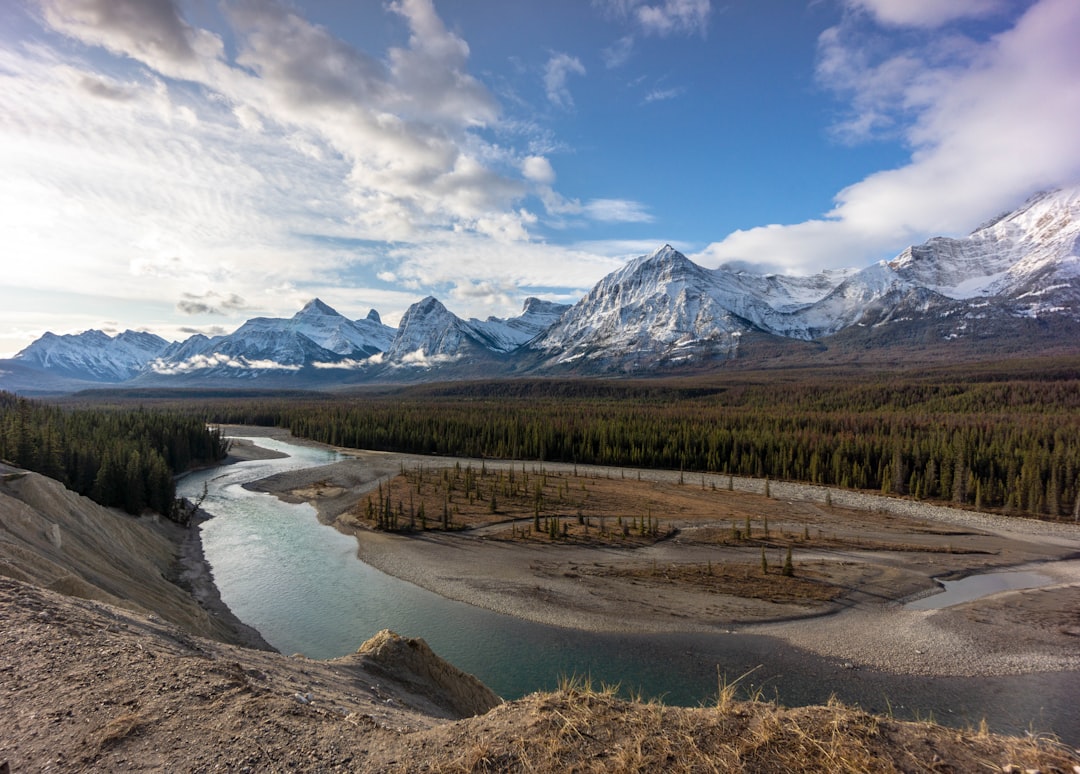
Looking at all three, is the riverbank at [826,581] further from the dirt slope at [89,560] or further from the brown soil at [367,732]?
the brown soil at [367,732]

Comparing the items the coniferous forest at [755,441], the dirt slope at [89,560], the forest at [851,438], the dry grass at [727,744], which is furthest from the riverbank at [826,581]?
the dry grass at [727,744]

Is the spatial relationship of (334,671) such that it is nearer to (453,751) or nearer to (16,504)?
(453,751)

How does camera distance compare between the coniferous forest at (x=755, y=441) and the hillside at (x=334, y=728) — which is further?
the coniferous forest at (x=755, y=441)

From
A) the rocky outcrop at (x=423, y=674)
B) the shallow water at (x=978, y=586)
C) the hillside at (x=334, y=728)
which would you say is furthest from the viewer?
the shallow water at (x=978, y=586)

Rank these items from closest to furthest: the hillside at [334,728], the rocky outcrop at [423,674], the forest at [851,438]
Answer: the hillside at [334,728] → the rocky outcrop at [423,674] → the forest at [851,438]

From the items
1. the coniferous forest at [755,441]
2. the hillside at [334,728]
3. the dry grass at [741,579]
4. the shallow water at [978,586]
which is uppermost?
the hillside at [334,728]

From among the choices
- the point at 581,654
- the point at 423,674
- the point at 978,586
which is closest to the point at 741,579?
the point at 581,654

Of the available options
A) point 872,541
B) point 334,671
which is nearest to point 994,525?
point 872,541

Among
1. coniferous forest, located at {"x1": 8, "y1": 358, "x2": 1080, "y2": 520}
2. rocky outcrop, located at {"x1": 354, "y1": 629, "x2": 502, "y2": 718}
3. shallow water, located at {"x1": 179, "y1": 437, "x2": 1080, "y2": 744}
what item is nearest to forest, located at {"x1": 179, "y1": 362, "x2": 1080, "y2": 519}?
coniferous forest, located at {"x1": 8, "y1": 358, "x2": 1080, "y2": 520}
